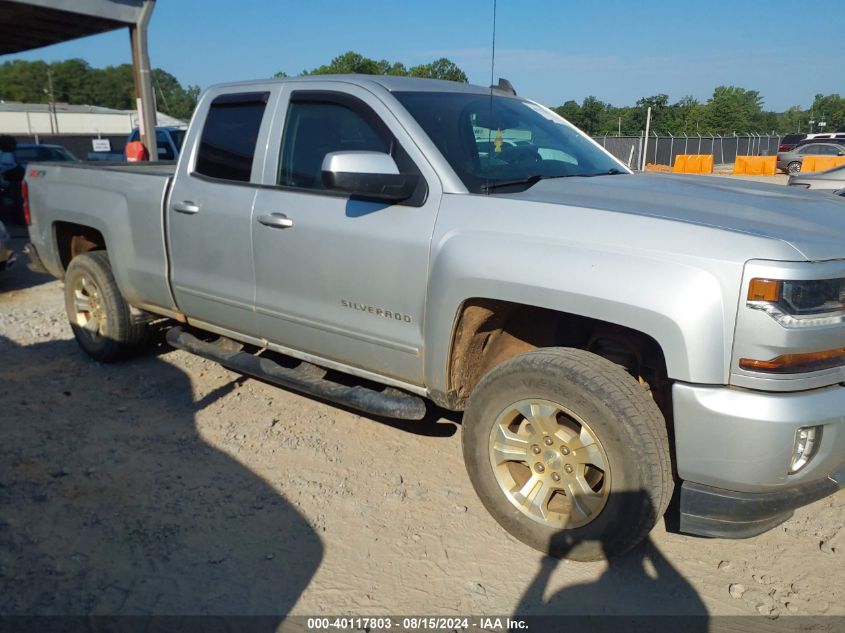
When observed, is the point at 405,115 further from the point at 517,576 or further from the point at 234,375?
the point at 234,375

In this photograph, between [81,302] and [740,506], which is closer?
[740,506]

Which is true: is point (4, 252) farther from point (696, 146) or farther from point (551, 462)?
point (696, 146)

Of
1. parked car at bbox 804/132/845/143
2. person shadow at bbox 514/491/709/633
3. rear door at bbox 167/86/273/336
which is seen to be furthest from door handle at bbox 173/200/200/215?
parked car at bbox 804/132/845/143

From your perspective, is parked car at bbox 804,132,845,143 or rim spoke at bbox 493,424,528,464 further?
parked car at bbox 804,132,845,143

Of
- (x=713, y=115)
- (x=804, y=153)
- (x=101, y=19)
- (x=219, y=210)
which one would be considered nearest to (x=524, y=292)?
(x=219, y=210)

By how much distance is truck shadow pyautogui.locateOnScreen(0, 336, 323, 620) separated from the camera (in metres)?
2.89

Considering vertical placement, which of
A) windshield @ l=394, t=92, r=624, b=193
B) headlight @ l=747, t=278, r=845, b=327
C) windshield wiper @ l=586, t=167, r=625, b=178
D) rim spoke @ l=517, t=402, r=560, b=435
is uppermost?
windshield @ l=394, t=92, r=624, b=193

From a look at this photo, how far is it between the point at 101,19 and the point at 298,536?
1151 cm

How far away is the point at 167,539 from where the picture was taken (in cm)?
327

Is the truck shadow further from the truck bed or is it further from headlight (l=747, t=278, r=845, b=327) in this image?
headlight (l=747, t=278, r=845, b=327)

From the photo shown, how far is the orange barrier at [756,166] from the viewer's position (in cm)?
3312

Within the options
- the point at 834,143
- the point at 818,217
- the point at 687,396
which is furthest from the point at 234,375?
the point at 834,143

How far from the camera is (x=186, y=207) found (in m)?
4.42

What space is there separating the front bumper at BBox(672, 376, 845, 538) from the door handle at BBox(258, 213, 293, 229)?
2.17 metres
